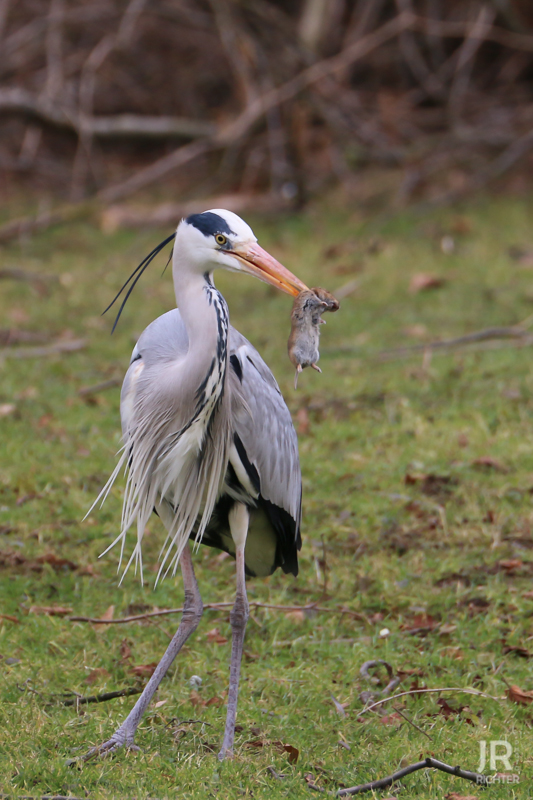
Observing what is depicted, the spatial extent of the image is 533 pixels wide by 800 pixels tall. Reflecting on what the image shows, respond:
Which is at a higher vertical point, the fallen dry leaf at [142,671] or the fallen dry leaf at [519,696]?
the fallen dry leaf at [519,696]

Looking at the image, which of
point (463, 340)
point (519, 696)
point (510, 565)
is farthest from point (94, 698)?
point (463, 340)

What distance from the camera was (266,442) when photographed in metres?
3.94

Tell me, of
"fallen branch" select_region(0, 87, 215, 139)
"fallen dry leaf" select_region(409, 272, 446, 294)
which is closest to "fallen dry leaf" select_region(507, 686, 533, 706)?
"fallen dry leaf" select_region(409, 272, 446, 294)

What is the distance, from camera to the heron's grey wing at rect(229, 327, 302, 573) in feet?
12.5

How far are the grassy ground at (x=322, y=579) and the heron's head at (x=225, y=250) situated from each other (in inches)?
66.4

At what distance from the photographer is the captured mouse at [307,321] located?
340 cm

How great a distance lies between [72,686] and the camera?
3.96 m

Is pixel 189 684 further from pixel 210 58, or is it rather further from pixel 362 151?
pixel 210 58

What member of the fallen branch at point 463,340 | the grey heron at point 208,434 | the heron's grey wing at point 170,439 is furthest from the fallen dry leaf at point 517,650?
the fallen branch at point 463,340

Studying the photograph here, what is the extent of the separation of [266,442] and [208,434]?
0.31 meters

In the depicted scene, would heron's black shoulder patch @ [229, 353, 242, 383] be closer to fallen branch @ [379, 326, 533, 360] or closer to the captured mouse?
the captured mouse

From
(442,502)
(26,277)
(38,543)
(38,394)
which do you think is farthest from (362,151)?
(38,543)

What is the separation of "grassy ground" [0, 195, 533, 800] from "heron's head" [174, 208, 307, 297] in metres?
1.69

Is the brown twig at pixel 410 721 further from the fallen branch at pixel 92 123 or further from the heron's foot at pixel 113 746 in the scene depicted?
the fallen branch at pixel 92 123
